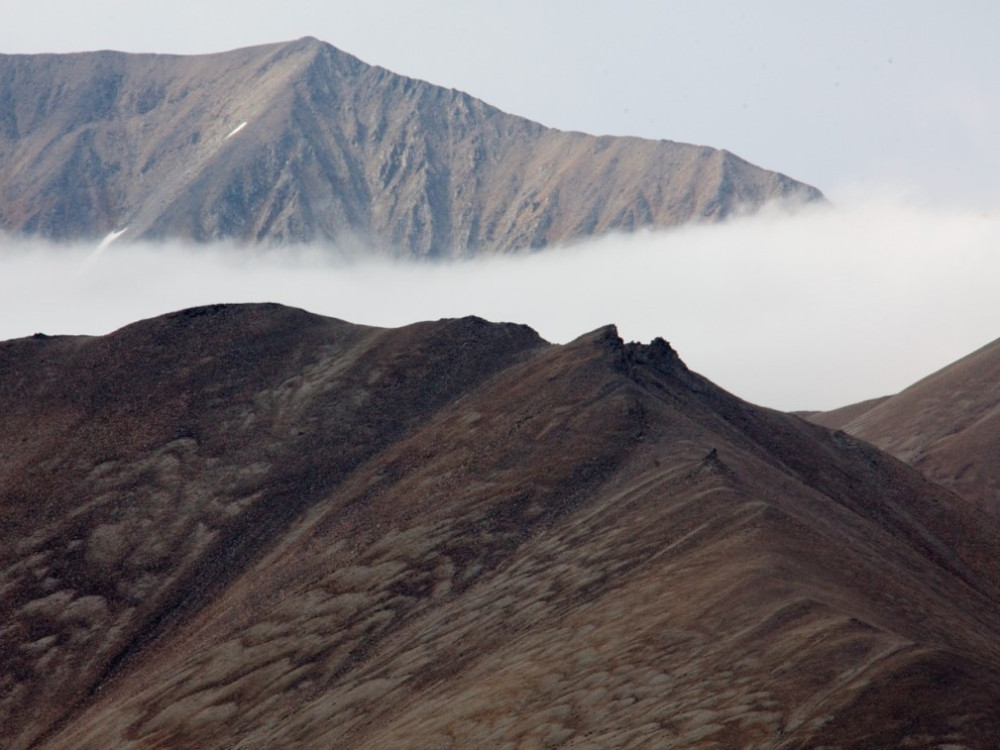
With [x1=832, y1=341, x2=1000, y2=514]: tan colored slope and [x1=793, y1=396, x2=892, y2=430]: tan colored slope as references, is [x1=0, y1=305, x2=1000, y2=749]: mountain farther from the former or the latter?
[x1=793, y1=396, x2=892, y2=430]: tan colored slope

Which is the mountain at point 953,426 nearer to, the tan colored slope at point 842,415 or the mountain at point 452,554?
the tan colored slope at point 842,415

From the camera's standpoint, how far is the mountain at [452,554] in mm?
36906

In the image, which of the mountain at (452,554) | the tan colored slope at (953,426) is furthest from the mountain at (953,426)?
the mountain at (452,554)

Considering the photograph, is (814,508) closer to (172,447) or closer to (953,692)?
(953,692)

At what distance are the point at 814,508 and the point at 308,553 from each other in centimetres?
2516

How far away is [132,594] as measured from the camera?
7019 cm

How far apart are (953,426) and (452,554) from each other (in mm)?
101913

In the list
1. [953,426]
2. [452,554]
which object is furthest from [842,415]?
[452,554]

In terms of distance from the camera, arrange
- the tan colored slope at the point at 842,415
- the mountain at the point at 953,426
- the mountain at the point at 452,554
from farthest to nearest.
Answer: the tan colored slope at the point at 842,415 < the mountain at the point at 953,426 < the mountain at the point at 452,554

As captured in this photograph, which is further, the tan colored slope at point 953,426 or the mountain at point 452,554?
the tan colored slope at point 953,426

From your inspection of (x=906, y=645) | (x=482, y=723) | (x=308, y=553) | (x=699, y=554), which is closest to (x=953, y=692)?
(x=906, y=645)

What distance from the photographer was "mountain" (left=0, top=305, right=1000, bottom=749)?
121 feet

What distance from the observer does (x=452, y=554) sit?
60281 millimetres

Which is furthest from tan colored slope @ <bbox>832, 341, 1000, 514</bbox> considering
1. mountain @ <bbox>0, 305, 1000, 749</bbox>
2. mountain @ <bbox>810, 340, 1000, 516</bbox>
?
mountain @ <bbox>0, 305, 1000, 749</bbox>
